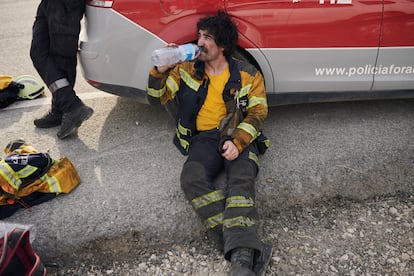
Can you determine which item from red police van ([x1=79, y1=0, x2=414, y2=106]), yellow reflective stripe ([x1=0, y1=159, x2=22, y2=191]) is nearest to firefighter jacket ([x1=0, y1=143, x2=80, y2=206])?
yellow reflective stripe ([x1=0, y1=159, x2=22, y2=191])

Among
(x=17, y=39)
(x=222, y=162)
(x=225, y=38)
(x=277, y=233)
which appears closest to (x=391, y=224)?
(x=277, y=233)

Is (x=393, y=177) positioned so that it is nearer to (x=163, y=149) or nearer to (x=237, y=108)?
(x=237, y=108)

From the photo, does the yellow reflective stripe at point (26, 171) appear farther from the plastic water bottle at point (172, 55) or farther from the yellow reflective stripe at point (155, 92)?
the plastic water bottle at point (172, 55)

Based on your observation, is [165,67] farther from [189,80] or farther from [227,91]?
[227,91]

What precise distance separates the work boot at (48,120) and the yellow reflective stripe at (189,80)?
4.44 feet

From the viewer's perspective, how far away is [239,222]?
2469mm

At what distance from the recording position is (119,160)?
3287mm

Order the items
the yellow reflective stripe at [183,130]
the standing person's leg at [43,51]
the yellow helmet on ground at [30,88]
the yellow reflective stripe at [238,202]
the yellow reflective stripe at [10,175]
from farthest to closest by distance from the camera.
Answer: the yellow helmet on ground at [30,88]
the standing person's leg at [43,51]
the yellow reflective stripe at [183,130]
the yellow reflective stripe at [10,175]
the yellow reflective stripe at [238,202]

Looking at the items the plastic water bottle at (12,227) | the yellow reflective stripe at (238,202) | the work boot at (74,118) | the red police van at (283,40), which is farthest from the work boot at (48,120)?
the yellow reflective stripe at (238,202)

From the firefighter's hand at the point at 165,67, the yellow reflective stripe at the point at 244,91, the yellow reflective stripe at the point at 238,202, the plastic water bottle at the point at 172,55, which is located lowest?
the yellow reflective stripe at the point at 238,202

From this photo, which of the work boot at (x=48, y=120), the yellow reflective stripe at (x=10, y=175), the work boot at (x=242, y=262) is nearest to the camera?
the work boot at (x=242, y=262)

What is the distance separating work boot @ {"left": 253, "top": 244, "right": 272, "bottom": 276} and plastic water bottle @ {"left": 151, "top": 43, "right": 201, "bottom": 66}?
4.43 feet

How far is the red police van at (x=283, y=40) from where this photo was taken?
9.93 ft

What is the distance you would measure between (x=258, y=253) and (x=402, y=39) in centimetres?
199
